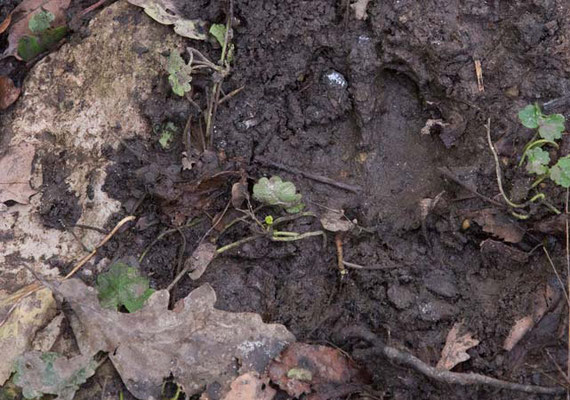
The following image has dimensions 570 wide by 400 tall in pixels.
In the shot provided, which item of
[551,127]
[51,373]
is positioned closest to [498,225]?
[551,127]

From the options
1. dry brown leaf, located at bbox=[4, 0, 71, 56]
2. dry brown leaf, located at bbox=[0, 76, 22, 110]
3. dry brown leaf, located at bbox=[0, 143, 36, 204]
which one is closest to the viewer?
dry brown leaf, located at bbox=[0, 143, 36, 204]

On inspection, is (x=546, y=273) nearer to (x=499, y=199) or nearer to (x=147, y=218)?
(x=499, y=199)

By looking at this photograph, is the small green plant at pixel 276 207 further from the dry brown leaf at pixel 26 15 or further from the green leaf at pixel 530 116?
the dry brown leaf at pixel 26 15

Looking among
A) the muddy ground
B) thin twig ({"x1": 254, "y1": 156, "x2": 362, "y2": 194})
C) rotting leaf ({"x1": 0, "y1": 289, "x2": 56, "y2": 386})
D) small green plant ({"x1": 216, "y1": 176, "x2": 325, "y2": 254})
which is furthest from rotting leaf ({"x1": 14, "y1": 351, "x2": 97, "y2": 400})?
thin twig ({"x1": 254, "y1": 156, "x2": 362, "y2": 194})

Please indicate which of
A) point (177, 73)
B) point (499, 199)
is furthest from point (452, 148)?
point (177, 73)

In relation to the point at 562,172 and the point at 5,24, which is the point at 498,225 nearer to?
the point at 562,172

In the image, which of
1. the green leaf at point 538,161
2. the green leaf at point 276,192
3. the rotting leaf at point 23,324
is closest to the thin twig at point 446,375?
the green leaf at point 276,192

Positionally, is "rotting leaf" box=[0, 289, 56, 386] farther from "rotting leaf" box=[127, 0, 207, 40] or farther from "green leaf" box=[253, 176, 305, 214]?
"rotting leaf" box=[127, 0, 207, 40]
